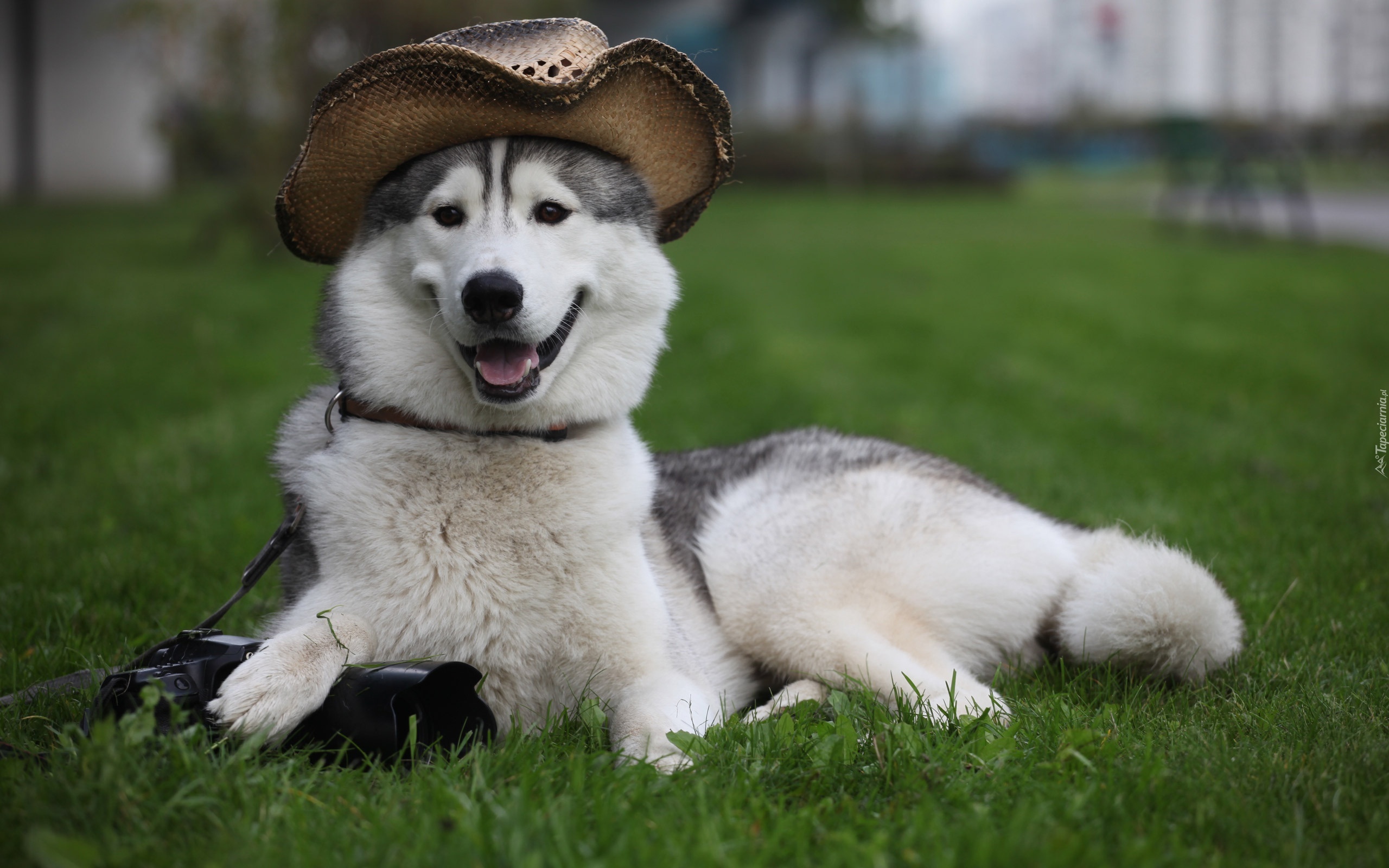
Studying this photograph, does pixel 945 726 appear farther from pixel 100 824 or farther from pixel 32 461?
pixel 32 461

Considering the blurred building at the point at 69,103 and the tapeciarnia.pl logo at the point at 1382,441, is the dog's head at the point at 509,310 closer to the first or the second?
the tapeciarnia.pl logo at the point at 1382,441

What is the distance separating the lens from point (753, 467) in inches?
122

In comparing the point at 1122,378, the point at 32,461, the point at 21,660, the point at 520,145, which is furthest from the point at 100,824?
the point at 1122,378

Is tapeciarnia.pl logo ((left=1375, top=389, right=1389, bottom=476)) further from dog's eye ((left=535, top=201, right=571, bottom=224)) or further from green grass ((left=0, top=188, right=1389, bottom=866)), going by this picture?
dog's eye ((left=535, top=201, right=571, bottom=224))

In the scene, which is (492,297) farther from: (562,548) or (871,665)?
(871,665)

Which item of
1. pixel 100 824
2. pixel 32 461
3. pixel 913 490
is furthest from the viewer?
pixel 32 461

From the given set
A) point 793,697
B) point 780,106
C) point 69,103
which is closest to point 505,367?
point 793,697

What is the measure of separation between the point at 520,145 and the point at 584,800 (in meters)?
1.36

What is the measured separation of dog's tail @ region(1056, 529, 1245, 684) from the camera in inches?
93.6

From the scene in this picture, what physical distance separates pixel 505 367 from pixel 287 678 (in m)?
0.74

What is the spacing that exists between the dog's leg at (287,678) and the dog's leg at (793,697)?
34.8 inches

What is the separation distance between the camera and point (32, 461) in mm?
4586

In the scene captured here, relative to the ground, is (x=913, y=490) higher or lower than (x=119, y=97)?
lower

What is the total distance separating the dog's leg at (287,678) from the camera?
186cm
